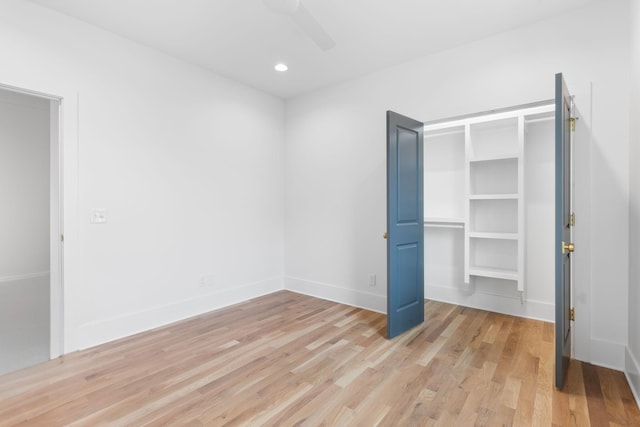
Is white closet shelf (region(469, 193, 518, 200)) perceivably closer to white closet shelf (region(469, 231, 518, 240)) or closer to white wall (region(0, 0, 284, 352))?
white closet shelf (region(469, 231, 518, 240))

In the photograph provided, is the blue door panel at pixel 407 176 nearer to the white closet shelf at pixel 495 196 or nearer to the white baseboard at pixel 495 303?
the white closet shelf at pixel 495 196

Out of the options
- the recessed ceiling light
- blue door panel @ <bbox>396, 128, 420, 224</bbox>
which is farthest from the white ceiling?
blue door panel @ <bbox>396, 128, 420, 224</bbox>

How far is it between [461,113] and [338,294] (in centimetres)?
262

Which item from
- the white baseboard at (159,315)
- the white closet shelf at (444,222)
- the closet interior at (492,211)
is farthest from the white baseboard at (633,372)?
the white baseboard at (159,315)

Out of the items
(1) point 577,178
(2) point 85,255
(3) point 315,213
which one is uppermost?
(1) point 577,178

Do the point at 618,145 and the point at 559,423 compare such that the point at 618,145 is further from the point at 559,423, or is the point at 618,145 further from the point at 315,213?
the point at 315,213

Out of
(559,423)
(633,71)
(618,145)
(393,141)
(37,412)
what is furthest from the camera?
(393,141)

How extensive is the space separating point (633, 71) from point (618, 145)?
1.75ft

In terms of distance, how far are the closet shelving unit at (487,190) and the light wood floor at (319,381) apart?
2.42 feet

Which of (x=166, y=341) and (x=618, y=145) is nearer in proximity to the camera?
(x=618, y=145)

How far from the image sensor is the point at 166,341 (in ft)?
9.64

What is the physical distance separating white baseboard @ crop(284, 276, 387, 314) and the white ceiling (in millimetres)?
2778

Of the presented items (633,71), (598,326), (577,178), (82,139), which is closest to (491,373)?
(598,326)

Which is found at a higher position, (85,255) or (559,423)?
(85,255)
